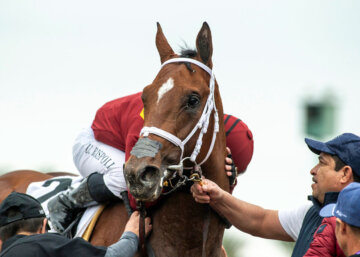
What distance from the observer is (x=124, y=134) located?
568 cm

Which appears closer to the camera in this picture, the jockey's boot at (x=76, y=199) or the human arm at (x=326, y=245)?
the human arm at (x=326, y=245)

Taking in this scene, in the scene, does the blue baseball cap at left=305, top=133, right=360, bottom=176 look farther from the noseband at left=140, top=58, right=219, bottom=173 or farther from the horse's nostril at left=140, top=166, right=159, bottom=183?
the horse's nostril at left=140, top=166, right=159, bottom=183

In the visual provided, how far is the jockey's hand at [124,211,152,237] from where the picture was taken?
16.8ft

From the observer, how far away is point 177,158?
4762 mm

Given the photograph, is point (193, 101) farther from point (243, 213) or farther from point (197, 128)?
point (243, 213)

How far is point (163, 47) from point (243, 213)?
146cm

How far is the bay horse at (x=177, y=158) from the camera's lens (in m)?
4.56

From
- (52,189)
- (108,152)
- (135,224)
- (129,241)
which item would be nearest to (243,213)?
(135,224)

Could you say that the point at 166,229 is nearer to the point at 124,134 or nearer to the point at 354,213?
the point at 124,134

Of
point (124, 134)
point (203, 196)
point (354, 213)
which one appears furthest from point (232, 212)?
point (354, 213)

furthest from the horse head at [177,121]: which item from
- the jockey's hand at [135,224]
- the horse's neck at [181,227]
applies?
the jockey's hand at [135,224]

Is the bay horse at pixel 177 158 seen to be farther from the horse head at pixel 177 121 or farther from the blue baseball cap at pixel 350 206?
the blue baseball cap at pixel 350 206

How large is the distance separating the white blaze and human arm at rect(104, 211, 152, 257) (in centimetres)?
103

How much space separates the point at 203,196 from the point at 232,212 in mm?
355
